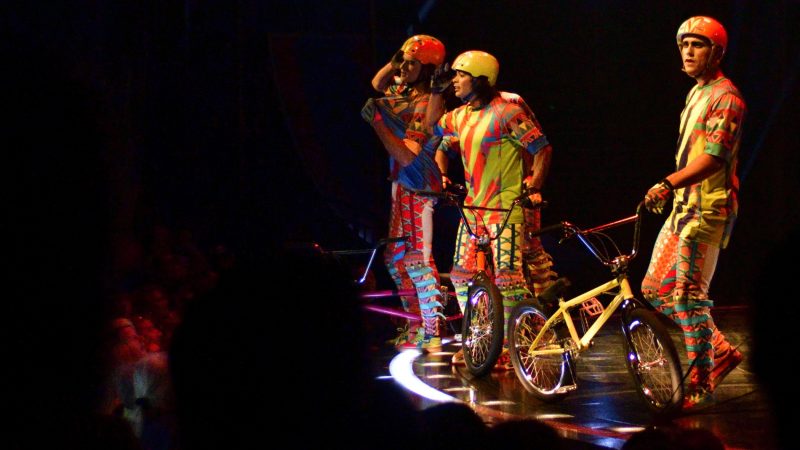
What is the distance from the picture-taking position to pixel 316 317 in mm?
1504

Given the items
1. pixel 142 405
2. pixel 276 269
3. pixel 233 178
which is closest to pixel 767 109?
pixel 233 178

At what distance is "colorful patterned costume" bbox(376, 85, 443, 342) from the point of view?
6.70 metres

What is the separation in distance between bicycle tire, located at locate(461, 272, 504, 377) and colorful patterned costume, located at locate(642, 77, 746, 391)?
3.06 ft

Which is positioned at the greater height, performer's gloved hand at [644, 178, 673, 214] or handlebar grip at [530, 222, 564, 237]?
performer's gloved hand at [644, 178, 673, 214]

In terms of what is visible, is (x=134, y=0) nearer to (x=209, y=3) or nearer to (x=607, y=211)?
(x=209, y=3)

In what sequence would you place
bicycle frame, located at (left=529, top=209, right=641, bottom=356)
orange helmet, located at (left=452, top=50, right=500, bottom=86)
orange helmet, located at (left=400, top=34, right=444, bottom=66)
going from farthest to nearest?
orange helmet, located at (left=400, top=34, right=444, bottom=66) → orange helmet, located at (left=452, top=50, right=500, bottom=86) → bicycle frame, located at (left=529, top=209, right=641, bottom=356)

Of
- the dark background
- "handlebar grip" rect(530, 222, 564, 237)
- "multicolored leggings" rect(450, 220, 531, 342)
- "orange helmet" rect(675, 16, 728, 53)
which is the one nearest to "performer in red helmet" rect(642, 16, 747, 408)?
"orange helmet" rect(675, 16, 728, 53)

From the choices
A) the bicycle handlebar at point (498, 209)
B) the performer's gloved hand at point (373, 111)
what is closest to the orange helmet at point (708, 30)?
the bicycle handlebar at point (498, 209)

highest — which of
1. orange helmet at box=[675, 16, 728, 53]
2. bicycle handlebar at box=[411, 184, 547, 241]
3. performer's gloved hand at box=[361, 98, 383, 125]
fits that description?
orange helmet at box=[675, 16, 728, 53]

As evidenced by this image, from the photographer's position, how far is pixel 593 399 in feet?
16.3

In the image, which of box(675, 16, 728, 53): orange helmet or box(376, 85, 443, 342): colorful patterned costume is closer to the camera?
box(675, 16, 728, 53): orange helmet

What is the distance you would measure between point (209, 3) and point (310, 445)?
6.94 meters

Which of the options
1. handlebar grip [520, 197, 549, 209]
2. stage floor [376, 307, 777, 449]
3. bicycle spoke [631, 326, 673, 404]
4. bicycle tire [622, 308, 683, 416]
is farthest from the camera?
handlebar grip [520, 197, 549, 209]

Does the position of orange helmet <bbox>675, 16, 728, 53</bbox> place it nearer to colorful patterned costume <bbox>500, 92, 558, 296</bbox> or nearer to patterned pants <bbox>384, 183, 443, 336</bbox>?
colorful patterned costume <bbox>500, 92, 558, 296</bbox>
